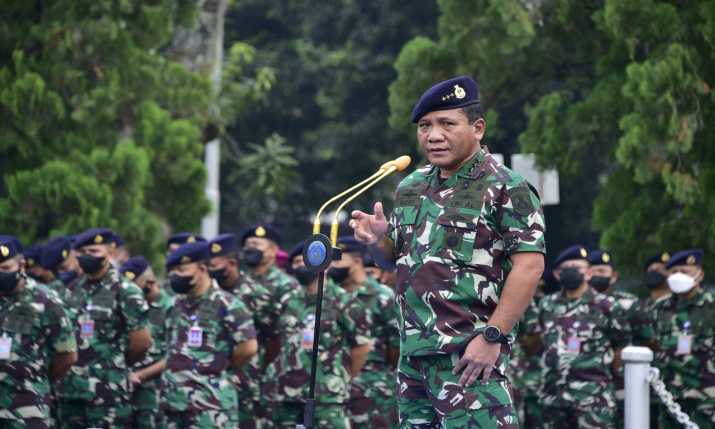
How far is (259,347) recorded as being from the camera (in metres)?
11.8

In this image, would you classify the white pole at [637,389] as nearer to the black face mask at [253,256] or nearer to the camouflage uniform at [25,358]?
the camouflage uniform at [25,358]

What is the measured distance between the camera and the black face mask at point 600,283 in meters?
12.6

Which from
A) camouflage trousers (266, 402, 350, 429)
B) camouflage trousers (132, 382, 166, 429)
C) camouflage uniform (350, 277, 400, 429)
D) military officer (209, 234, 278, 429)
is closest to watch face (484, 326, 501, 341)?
camouflage trousers (266, 402, 350, 429)

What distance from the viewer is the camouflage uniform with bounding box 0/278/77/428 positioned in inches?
359

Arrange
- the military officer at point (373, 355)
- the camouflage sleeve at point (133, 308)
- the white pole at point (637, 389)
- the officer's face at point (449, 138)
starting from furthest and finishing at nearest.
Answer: the military officer at point (373, 355)
the camouflage sleeve at point (133, 308)
the white pole at point (637, 389)
the officer's face at point (449, 138)

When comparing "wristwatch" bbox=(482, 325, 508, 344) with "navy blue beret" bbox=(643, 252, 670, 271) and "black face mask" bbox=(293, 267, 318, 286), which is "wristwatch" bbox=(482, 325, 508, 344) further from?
"navy blue beret" bbox=(643, 252, 670, 271)

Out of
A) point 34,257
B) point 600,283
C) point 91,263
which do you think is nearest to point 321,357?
point 91,263

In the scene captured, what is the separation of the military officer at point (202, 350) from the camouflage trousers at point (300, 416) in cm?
103

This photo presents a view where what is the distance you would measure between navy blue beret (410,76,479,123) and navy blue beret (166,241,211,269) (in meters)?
4.67

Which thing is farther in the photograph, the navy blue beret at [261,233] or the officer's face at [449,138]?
the navy blue beret at [261,233]

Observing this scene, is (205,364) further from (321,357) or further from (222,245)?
(222,245)

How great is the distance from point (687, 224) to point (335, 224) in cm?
831

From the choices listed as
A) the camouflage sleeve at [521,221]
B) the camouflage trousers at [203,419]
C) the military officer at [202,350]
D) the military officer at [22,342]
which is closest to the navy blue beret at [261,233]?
the military officer at [202,350]

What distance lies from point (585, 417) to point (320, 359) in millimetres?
2356
